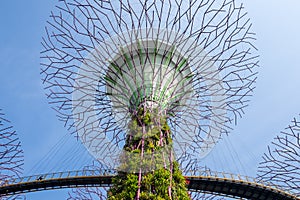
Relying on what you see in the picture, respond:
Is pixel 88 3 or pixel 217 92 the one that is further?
pixel 217 92

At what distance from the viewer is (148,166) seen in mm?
7680

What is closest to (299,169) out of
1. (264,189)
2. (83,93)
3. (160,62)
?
(160,62)

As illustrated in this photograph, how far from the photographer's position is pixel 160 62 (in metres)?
9.59

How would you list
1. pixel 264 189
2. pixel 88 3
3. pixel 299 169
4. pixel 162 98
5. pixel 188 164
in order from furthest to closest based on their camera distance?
pixel 264 189
pixel 188 164
pixel 162 98
pixel 88 3
pixel 299 169

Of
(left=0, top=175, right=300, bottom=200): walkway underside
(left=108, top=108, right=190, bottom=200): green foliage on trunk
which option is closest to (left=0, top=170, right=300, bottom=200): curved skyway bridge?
(left=0, top=175, right=300, bottom=200): walkway underside

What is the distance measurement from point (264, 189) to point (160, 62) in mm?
14021

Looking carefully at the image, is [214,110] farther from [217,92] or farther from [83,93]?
[83,93]

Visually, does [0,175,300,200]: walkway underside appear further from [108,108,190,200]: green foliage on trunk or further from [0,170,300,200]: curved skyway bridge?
[108,108,190,200]: green foliage on trunk

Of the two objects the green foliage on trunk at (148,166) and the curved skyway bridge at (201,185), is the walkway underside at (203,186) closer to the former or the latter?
the curved skyway bridge at (201,185)

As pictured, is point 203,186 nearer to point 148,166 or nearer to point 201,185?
point 201,185

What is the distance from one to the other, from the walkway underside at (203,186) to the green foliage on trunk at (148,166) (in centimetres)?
1209

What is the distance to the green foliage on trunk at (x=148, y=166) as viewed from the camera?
7207 millimetres

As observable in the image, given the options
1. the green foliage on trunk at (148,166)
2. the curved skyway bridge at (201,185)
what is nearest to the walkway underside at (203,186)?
the curved skyway bridge at (201,185)

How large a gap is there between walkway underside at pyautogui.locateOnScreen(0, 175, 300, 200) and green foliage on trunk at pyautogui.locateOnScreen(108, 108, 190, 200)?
1209cm
